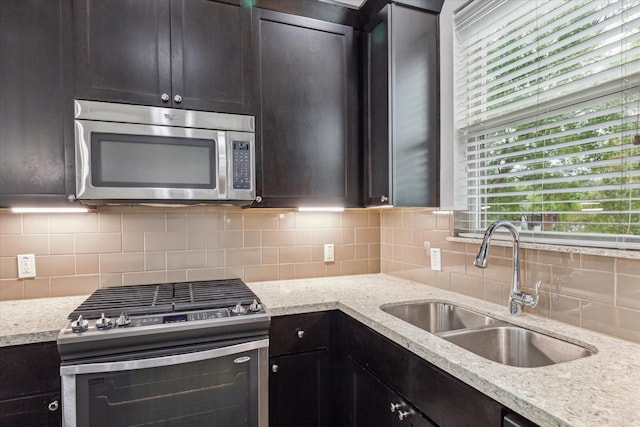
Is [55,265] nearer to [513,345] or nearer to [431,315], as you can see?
[431,315]

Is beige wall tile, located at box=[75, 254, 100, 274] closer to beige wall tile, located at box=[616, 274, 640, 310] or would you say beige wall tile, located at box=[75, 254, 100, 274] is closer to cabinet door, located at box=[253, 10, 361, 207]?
cabinet door, located at box=[253, 10, 361, 207]

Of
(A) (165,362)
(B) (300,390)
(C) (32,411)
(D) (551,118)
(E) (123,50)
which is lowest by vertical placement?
(B) (300,390)

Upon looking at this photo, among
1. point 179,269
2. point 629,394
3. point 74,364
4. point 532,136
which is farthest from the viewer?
point 179,269

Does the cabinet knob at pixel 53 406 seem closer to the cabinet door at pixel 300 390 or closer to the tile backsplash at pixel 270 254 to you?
the tile backsplash at pixel 270 254

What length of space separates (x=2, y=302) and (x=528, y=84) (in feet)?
8.39

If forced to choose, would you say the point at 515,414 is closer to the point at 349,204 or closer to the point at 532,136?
the point at 532,136

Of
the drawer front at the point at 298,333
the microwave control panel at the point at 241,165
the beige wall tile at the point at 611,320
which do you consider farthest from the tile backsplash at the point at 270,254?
the drawer front at the point at 298,333

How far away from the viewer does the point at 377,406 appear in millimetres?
1449

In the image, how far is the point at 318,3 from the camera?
1.99 m

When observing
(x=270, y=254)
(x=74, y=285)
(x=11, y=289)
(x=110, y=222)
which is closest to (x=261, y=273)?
(x=270, y=254)

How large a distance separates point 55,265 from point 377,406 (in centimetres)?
166

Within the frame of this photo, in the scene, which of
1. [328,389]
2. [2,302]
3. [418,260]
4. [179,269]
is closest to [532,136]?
[418,260]

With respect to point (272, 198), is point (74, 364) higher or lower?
lower

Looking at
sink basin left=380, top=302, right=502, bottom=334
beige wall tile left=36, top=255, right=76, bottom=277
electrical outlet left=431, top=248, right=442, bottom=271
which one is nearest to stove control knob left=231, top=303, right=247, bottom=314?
sink basin left=380, top=302, right=502, bottom=334
